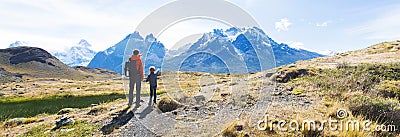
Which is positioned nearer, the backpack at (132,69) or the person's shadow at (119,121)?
the person's shadow at (119,121)

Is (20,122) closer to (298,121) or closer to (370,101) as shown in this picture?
(298,121)

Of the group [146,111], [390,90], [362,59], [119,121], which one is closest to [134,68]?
[146,111]

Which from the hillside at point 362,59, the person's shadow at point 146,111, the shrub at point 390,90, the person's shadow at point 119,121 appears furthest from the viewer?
the hillside at point 362,59

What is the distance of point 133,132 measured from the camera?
35.0 ft

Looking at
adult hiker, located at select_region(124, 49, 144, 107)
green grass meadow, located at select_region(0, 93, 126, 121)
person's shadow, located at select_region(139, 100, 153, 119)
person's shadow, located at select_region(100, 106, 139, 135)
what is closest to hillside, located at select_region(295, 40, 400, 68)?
person's shadow, located at select_region(139, 100, 153, 119)

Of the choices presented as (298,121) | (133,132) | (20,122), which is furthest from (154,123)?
(20,122)

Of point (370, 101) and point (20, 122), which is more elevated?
point (370, 101)

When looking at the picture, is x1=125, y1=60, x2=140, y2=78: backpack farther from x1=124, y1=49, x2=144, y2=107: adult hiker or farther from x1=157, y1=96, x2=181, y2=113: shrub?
x1=157, y1=96, x2=181, y2=113: shrub

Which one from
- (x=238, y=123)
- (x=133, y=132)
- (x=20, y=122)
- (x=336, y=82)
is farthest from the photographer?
(x=336, y=82)

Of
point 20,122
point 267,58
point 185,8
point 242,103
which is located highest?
point 185,8

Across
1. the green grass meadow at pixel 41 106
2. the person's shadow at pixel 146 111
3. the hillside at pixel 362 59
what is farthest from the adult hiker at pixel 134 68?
the hillside at pixel 362 59

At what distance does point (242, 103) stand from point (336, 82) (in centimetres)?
750

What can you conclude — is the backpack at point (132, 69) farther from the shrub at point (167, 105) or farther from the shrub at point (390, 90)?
the shrub at point (390, 90)

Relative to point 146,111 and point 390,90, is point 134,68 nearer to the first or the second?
point 146,111
